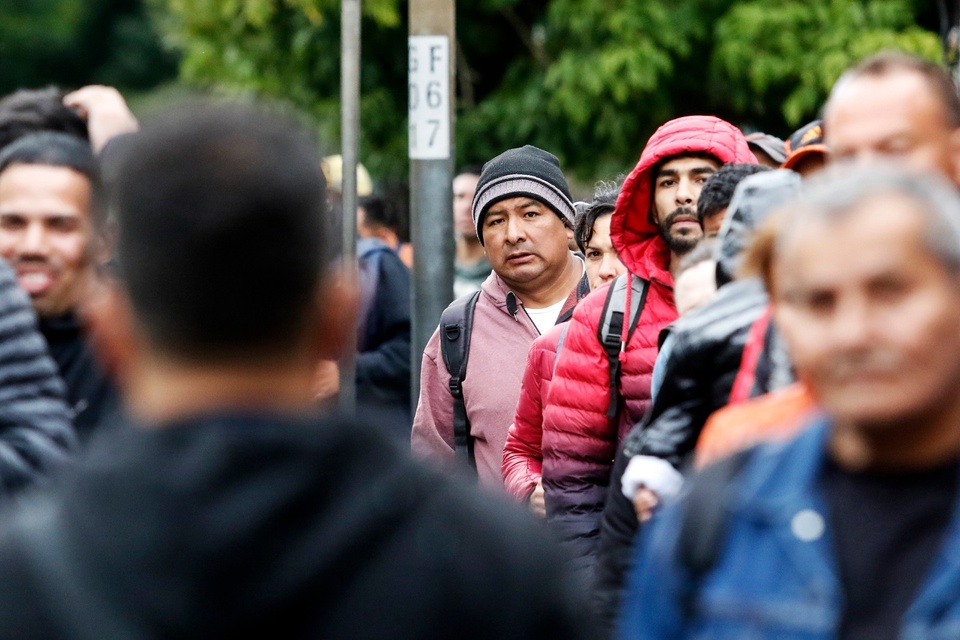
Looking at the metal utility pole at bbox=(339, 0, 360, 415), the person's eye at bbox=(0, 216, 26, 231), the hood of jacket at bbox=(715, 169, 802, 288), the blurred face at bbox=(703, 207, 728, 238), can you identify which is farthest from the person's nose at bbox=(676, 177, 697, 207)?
the metal utility pole at bbox=(339, 0, 360, 415)

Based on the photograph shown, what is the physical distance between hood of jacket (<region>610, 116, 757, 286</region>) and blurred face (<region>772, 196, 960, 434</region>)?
2807 millimetres

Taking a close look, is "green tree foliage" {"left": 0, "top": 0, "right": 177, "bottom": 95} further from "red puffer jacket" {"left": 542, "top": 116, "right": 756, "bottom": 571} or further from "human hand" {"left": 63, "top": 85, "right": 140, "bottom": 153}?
"red puffer jacket" {"left": 542, "top": 116, "right": 756, "bottom": 571}

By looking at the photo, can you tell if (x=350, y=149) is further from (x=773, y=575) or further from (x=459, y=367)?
(x=773, y=575)

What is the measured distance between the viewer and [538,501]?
555 centimetres

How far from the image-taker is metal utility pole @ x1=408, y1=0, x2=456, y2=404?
8.70 meters

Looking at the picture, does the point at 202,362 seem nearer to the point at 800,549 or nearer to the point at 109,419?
the point at 800,549

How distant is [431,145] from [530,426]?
329cm

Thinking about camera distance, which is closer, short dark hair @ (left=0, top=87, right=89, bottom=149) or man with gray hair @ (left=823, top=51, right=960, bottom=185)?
man with gray hair @ (left=823, top=51, right=960, bottom=185)

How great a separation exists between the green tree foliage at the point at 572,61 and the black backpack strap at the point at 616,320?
7.41m

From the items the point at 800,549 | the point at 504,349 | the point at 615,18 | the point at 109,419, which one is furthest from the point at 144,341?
the point at 615,18

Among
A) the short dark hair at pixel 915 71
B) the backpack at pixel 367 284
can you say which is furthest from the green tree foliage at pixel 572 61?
the short dark hair at pixel 915 71

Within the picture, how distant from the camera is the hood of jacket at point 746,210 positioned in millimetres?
3471

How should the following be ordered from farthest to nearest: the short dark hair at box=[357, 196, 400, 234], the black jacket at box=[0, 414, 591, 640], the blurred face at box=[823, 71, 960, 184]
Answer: the short dark hair at box=[357, 196, 400, 234] → the blurred face at box=[823, 71, 960, 184] → the black jacket at box=[0, 414, 591, 640]

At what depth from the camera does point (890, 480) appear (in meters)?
2.27
